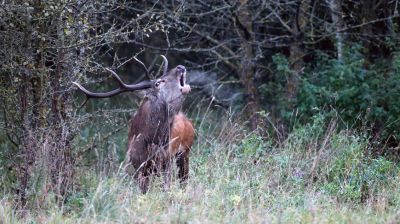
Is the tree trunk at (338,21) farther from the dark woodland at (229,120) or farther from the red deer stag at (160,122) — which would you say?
the red deer stag at (160,122)

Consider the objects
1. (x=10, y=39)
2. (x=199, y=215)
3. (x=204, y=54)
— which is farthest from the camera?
(x=204, y=54)

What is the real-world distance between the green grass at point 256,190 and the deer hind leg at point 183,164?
0.11 meters

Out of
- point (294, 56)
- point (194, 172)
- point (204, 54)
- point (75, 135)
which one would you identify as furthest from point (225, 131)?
point (204, 54)

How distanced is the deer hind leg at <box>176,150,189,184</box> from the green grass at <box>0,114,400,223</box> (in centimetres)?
11

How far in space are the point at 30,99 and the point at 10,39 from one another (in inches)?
26.7

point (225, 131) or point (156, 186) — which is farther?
point (225, 131)

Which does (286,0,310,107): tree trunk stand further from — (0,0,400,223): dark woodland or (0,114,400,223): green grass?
(0,114,400,223): green grass

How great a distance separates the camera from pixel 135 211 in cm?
635

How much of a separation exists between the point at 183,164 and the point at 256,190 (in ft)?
5.71

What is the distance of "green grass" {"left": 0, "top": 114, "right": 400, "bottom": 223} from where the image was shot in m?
6.31

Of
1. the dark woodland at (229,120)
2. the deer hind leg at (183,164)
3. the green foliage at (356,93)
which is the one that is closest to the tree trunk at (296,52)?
the dark woodland at (229,120)

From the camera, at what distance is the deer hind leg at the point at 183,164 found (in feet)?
27.7

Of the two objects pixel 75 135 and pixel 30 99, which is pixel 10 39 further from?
pixel 75 135

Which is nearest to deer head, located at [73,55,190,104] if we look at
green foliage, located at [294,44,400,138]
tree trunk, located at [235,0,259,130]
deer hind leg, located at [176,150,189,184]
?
deer hind leg, located at [176,150,189,184]
